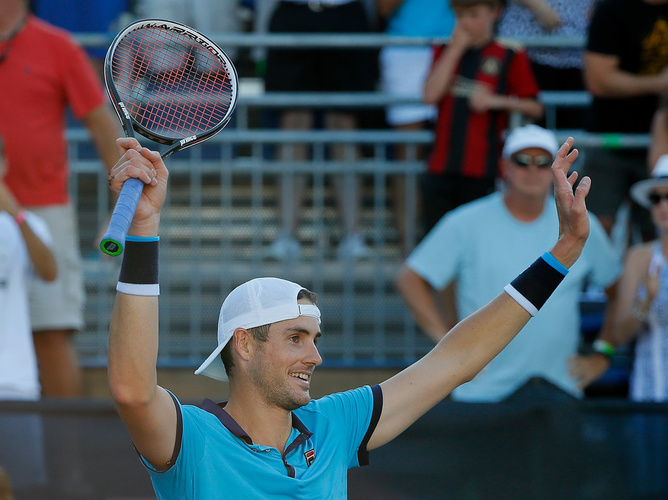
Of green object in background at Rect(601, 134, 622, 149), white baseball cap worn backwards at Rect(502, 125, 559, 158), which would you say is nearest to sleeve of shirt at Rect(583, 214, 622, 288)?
white baseball cap worn backwards at Rect(502, 125, 559, 158)

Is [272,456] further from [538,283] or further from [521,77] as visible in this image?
[521,77]

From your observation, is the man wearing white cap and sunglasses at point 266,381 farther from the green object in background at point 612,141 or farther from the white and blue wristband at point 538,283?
the green object in background at point 612,141

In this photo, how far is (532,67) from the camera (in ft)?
23.3

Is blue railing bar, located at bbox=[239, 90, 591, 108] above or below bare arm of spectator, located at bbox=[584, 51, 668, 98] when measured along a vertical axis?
below

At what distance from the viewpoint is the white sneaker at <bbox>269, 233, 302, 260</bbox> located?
646 cm

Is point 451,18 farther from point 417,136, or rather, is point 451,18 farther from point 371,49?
point 417,136

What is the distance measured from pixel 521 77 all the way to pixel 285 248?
1725mm

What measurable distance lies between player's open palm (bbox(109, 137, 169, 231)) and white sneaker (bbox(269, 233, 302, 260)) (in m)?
3.74

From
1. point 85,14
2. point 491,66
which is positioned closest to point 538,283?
point 491,66

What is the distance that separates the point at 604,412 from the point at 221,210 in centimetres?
272

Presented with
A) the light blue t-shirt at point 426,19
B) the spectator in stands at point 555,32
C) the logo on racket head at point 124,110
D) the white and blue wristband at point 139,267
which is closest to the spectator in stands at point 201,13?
the light blue t-shirt at point 426,19

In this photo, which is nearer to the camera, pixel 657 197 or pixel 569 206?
pixel 569 206

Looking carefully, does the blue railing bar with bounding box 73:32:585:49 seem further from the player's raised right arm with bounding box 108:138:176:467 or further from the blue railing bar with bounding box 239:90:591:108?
the player's raised right arm with bounding box 108:138:176:467

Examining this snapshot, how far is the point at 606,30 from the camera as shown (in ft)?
20.7
